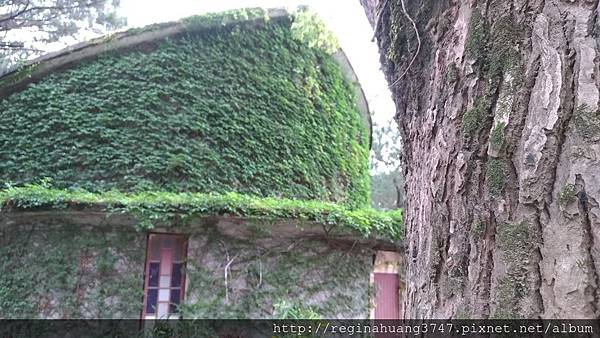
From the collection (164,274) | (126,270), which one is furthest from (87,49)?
(164,274)

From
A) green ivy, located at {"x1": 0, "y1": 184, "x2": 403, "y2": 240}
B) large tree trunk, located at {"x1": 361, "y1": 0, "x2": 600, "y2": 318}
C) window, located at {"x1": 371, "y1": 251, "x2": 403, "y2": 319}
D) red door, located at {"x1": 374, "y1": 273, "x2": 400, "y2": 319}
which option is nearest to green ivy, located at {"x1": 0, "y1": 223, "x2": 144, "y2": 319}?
green ivy, located at {"x1": 0, "y1": 184, "x2": 403, "y2": 240}

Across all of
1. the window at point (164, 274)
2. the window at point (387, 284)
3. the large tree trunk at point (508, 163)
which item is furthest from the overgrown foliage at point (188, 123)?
the large tree trunk at point (508, 163)

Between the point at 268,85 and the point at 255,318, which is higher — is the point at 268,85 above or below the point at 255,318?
above

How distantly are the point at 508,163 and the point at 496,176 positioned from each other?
0.14ft

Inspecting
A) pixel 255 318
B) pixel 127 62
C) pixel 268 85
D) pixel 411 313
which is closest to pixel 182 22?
pixel 127 62

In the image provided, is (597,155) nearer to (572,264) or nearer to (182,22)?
(572,264)

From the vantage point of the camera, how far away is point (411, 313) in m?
1.51

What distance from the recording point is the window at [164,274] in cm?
676

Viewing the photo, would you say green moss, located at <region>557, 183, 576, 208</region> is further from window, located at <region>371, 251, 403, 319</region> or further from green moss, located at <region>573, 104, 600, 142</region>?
window, located at <region>371, 251, 403, 319</region>

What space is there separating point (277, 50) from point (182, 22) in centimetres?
193

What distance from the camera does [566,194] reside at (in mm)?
1062

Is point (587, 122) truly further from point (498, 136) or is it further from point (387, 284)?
point (387, 284)

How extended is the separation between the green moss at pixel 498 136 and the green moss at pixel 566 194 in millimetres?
188

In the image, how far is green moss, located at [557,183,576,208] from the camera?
41.6 inches
